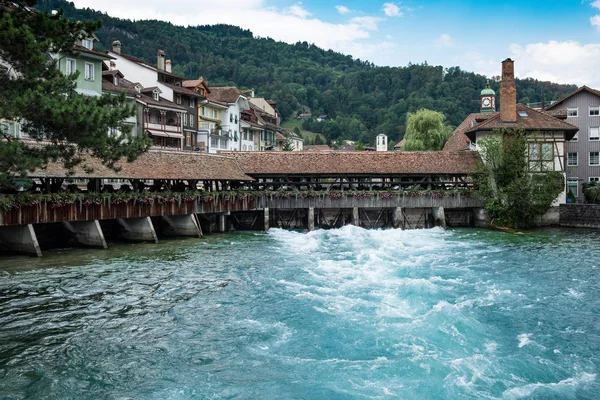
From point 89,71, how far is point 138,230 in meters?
11.2

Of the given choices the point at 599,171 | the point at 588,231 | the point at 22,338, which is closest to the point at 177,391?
the point at 22,338

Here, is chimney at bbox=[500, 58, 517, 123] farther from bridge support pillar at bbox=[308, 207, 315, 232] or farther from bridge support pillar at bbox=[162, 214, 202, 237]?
bridge support pillar at bbox=[162, 214, 202, 237]

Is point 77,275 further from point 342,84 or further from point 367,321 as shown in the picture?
point 342,84

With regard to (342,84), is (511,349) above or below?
below

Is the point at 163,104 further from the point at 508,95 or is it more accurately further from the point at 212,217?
the point at 508,95

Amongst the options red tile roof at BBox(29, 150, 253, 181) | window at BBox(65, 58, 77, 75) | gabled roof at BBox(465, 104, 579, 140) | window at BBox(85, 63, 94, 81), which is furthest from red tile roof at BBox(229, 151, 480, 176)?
window at BBox(65, 58, 77, 75)

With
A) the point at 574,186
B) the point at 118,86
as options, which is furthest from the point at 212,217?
the point at 574,186

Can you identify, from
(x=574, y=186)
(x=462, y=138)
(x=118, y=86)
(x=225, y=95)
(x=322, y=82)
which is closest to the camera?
(x=118, y=86)

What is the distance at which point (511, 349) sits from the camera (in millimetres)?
10109

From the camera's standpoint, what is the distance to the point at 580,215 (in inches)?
1153

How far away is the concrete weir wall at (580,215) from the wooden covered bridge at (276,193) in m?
4.66

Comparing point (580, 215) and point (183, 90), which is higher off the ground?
point (183, 90)

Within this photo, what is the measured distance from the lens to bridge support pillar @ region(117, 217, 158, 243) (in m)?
23.2

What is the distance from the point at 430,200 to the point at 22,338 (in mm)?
23673
